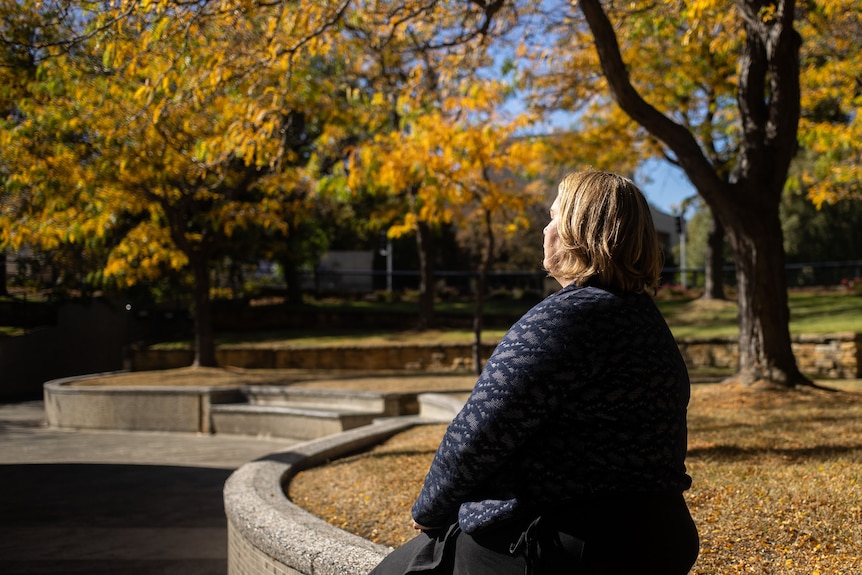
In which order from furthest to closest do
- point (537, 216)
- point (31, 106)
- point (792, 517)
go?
point (537, 216), point (31, 106), point (792, 517)

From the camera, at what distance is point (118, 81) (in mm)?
8695

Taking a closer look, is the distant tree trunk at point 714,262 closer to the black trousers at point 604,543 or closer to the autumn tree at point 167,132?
the autumn tree at point 167,132

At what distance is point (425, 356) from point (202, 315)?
16.2 feet

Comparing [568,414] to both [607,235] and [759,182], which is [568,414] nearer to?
[607,235]

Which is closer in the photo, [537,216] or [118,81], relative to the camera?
[118,81]

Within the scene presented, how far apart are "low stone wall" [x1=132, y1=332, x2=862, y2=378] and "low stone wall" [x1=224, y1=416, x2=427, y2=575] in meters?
11.0

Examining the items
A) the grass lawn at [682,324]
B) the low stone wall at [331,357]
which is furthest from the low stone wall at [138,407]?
the grass lawn at [682,324]

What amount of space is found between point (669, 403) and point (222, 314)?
2344cm

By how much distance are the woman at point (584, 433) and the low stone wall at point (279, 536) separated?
178 cm

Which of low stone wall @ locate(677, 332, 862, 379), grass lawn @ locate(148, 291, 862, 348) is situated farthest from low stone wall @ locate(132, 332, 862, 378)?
grass lawn @ locate(148, 291, 862, 348)

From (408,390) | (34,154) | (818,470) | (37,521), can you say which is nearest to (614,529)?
(818,470)

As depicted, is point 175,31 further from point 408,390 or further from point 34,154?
point 408,390

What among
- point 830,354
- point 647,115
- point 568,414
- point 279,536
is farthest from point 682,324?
point 568,414

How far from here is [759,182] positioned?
9.21 meters
